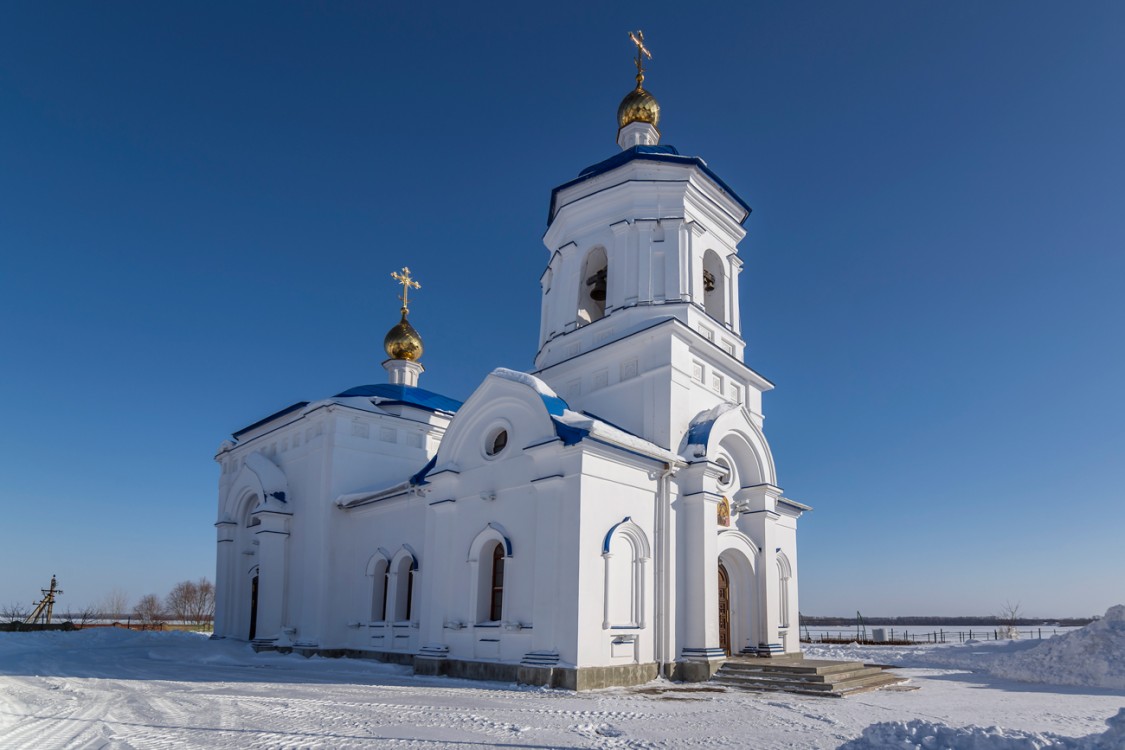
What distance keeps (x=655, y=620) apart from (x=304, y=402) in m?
11.6

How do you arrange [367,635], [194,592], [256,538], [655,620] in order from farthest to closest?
[194,592], [256,538], [367,635], [655,620]

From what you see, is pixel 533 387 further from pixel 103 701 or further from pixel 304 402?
pixel 304 402

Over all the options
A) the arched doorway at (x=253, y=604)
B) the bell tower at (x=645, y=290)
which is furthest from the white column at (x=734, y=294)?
the arched doorway at (x=253, y=604)

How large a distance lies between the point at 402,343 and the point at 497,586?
10664 millimetres

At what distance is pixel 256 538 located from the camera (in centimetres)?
1977

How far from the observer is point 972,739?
6.08 m

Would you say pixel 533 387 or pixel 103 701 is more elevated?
pixel 533 387

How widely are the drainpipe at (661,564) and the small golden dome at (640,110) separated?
8973 millimetres

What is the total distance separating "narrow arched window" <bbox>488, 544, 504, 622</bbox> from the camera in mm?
13750

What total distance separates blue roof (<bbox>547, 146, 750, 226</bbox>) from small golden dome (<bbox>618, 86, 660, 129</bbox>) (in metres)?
1.03

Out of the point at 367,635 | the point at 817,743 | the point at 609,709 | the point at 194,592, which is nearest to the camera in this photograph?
the point at 817,743

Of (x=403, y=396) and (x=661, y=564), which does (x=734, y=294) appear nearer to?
(x=661, y=564)

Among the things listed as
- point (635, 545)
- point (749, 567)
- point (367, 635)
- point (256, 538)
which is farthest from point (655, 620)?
point (256, 538)

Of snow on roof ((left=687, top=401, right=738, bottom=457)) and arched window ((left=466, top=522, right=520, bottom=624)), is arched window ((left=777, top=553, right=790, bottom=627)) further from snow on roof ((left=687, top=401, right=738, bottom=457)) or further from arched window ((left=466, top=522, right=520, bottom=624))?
arched window ((left=466, top=522, right=520, bottom=624))
